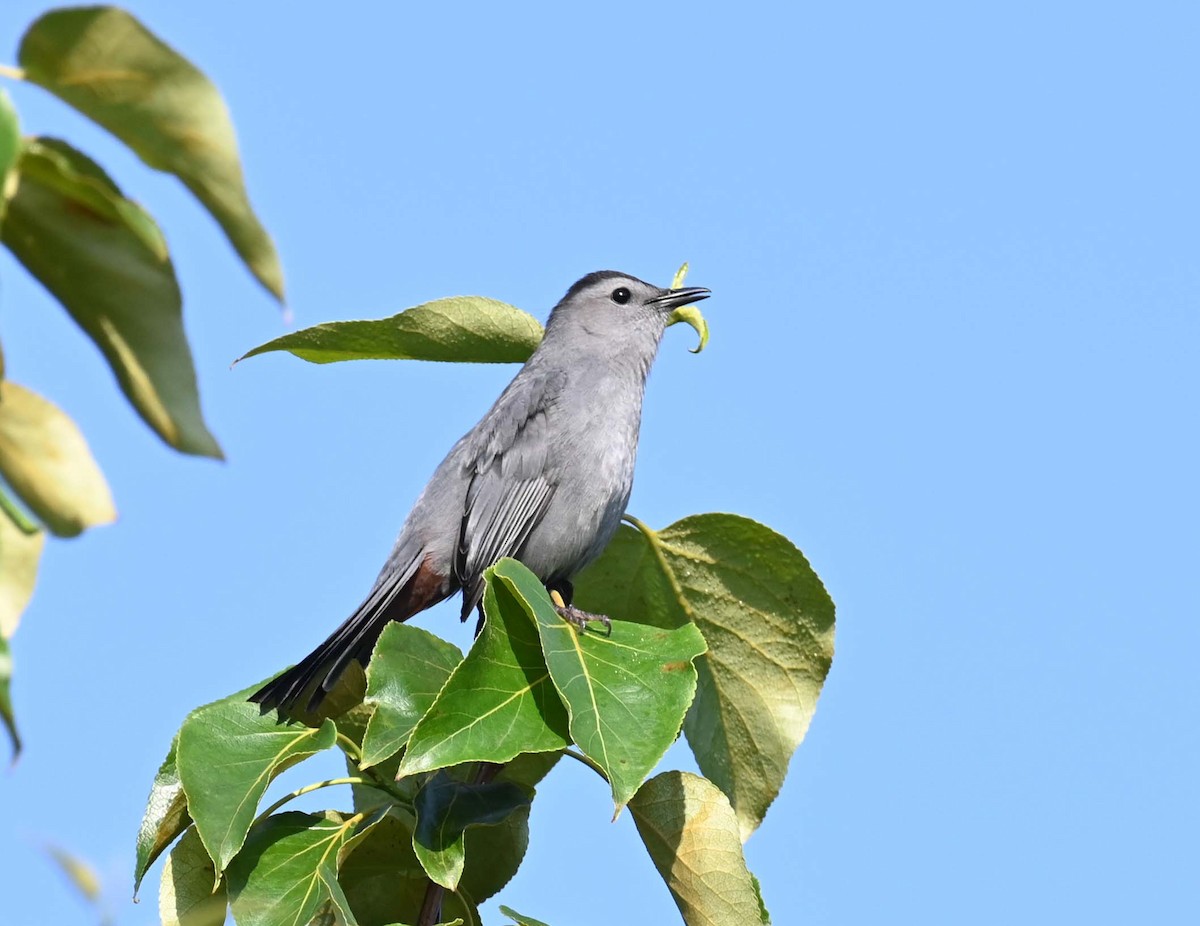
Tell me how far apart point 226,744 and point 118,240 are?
68.8 inches

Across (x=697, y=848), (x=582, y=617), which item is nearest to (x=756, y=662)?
(x=582, y=617)

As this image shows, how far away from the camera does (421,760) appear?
2.66 m

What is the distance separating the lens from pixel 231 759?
115 inches

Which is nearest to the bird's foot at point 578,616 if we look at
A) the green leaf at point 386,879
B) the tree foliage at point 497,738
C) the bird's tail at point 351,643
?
the tree foliage at point 497,738

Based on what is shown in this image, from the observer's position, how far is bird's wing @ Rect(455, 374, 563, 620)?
17.8 feet

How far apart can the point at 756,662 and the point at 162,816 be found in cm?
145

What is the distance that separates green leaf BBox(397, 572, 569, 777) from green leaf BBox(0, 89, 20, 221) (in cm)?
164

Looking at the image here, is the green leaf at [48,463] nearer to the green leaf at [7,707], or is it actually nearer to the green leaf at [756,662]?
the green leaf at [7,707]

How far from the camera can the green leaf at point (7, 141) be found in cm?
116

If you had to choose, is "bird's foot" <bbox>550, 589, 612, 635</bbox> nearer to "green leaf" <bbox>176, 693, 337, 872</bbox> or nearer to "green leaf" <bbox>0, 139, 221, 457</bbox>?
"green leaf" <bbox>176, 693, 337, 872</bbox>

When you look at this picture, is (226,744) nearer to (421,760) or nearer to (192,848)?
(192,848)

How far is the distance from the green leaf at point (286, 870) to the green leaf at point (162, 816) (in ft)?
0.83

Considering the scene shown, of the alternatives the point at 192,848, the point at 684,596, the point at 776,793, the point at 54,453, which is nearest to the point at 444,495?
the point at 684,596

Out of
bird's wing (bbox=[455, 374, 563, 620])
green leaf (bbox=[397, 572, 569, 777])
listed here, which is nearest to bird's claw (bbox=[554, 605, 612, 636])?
green leaf (bbox=[397, 572, 569, 777])
